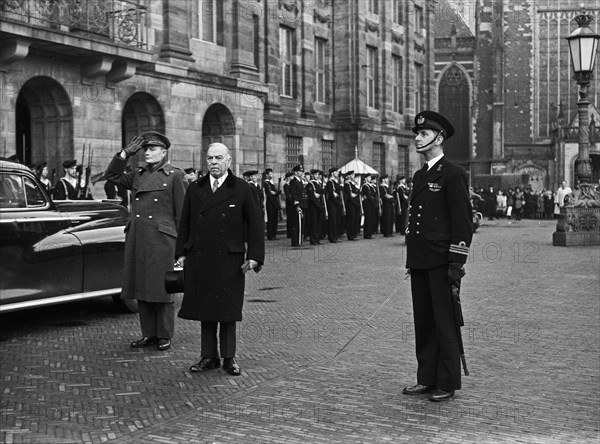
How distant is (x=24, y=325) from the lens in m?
8.88

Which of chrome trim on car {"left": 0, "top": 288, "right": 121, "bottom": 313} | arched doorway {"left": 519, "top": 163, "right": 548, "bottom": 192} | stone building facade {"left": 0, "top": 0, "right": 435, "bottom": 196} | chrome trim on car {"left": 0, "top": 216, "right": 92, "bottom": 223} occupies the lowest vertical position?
chrome trim on car {"left": 0, "top": 288, "right": 121, "bottom": 313}

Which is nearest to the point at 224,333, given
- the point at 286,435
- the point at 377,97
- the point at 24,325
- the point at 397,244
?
the point at 286,435

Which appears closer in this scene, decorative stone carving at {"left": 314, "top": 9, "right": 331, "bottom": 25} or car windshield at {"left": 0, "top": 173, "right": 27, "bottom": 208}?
car windshield at {"left": 0, "top": 173, "right": 27, "bottom": 208}

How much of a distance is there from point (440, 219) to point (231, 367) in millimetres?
2154

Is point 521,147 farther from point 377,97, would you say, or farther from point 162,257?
point 162,257

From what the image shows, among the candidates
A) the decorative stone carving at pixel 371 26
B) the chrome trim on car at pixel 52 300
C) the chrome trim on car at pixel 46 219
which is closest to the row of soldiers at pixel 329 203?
the decorative stone carving at pixel 371 26

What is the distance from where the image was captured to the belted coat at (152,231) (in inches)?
297

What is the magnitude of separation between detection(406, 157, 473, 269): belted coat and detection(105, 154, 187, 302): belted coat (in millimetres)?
2628

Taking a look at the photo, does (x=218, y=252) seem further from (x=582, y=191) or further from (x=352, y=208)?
(x=352, y=208)

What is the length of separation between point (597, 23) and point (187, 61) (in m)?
47.9

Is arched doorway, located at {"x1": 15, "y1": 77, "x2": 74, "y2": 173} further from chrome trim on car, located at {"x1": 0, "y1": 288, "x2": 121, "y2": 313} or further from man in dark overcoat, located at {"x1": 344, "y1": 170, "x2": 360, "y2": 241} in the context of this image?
chrome trim on car, located at {"x1": 0, "y1": 288, "x2": 121, "y2": 313}

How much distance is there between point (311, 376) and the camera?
6551 millimetres

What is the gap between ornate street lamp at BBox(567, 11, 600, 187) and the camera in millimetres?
18594

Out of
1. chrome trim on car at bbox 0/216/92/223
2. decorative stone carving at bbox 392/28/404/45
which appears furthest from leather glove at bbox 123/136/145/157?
decorative stone carving at bbox 392/28/404/45
